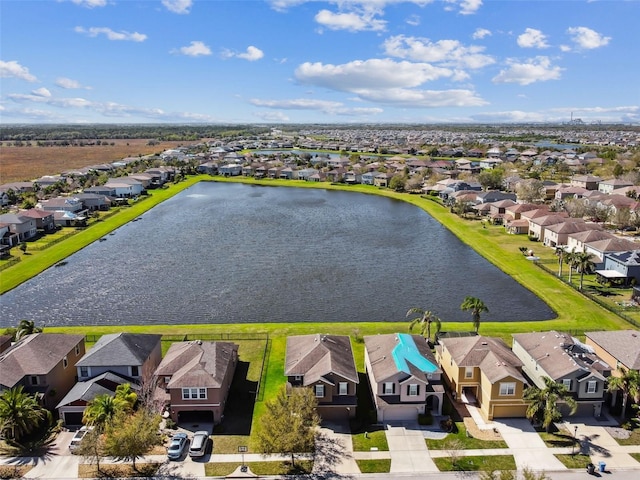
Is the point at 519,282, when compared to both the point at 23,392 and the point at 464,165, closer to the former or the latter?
the point at 23,392

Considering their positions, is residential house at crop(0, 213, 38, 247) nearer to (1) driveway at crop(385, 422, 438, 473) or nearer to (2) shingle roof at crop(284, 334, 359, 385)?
(2) shingle roof at crop(284, 334, 359, 385)

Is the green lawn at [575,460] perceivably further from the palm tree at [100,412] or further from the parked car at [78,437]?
the parked car at [78,437]

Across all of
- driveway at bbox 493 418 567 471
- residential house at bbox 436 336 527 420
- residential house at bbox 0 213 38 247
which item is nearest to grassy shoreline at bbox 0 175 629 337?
residential house at bbox 0 213 38 247

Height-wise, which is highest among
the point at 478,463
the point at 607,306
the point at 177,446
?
the point at 607,306

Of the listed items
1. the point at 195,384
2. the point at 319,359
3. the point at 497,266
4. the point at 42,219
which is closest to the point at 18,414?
the point at 195,384

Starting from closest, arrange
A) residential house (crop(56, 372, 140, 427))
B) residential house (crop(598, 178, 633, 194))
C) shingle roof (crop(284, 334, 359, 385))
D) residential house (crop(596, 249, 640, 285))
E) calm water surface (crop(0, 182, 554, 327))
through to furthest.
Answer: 1. residential house (crop(56, 372, 140, 427))
2. shingle roof (crop(284, 334, 359, 385))
3. calm water surface (crop(0, 182, 554, 327))
4. residential house (crop(596, 249, 640, 285))
5. residential house (crop(598, 178, 633, 194))

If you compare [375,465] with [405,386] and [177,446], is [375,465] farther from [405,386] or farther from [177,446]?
[177,446]

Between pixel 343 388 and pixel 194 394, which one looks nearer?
pixel 194 394

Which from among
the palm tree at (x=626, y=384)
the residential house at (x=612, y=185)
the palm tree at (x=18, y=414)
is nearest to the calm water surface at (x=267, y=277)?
the palm tree at (x=626, y=384)
